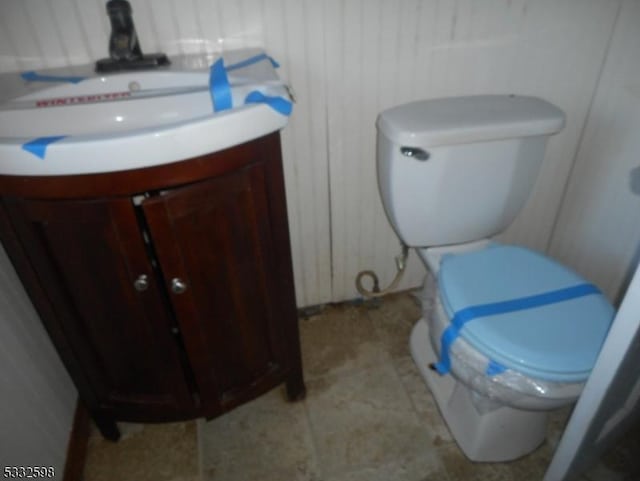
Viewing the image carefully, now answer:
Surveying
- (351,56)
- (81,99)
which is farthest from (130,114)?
(351,56)

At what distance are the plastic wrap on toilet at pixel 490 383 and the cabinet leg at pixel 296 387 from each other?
1.32 feet

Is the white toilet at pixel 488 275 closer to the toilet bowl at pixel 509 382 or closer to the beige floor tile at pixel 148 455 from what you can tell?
the toilet bowl at pixel 509 382

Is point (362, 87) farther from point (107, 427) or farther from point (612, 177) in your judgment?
point (107, 427)

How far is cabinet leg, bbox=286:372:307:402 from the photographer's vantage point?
1.20 meters

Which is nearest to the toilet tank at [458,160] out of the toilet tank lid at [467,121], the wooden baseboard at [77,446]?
the toilet tank lid at [467,121]

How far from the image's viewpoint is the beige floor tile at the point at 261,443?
1113 millimetres

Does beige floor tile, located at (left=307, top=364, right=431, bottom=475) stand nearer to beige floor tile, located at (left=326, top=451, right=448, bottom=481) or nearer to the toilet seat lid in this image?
beige floor tile, located at (left=326, top=451, right=448, bottom=481)

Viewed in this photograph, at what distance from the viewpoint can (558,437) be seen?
1.17 metres

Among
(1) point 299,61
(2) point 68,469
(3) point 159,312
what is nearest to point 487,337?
(3) point 159,312

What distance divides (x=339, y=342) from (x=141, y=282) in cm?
78

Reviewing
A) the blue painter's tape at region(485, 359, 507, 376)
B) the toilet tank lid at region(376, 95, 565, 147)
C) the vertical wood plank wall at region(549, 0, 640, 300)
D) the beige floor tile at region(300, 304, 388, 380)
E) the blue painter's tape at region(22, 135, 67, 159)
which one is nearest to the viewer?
the blue painter's tape at region(22, 135, 67, 159)

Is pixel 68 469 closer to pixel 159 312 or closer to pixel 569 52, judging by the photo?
pixel 159 312

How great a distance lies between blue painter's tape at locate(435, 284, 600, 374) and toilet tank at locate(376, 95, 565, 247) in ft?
0.85

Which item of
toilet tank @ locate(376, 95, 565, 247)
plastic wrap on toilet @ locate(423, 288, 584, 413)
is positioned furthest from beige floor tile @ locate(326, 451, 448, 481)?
toilet tank @ locate(376, 95, 565, 247)
